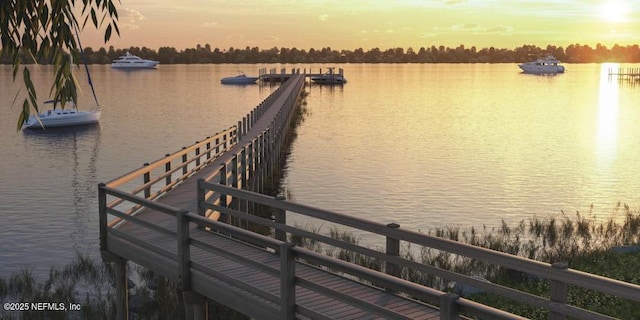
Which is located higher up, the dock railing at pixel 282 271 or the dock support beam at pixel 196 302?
the dock railing at pixel 282 271

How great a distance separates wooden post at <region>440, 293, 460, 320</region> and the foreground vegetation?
6382 mm

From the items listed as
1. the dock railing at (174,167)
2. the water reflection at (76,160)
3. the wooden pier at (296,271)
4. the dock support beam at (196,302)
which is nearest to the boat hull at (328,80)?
the dock railing at (174,167)

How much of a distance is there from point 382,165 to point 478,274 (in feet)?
67.1

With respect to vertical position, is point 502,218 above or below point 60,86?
below

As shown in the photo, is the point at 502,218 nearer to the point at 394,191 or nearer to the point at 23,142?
the point at 394,191

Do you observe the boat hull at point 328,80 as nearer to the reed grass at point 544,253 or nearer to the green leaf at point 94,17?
the reed grass at point 544,253

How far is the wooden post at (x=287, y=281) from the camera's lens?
25.7 ft

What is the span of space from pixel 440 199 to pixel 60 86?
2057 centimetres

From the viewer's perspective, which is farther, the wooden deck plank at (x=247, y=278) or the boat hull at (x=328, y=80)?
the boat hull at (x=328, y=80)

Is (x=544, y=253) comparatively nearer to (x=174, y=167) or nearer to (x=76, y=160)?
(x=174, y=167)

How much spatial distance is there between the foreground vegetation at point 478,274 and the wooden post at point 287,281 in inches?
173

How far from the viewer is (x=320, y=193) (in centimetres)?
2827

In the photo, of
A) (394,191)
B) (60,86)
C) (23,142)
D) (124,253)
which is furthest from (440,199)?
(23,142)

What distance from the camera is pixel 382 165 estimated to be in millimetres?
36031
